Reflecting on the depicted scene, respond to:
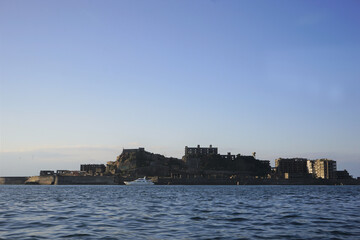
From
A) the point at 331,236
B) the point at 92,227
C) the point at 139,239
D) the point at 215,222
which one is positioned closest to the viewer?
the point at 139,239

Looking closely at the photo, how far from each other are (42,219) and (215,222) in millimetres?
13526

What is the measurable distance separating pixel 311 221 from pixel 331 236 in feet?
24.5

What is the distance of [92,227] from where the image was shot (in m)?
25.2

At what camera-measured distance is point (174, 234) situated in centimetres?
2239

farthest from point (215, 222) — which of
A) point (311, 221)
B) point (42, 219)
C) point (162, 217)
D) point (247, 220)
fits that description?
point (42, 219)

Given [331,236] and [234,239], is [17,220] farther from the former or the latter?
[331,236]

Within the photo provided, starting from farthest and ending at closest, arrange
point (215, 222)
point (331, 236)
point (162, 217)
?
point (162, 217) < point (215, 222) < point (331, 236)

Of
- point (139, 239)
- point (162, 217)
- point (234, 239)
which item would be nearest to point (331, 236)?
point (234, 239)

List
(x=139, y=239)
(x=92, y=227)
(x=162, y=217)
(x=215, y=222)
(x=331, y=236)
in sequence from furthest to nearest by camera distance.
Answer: (x=162, y=217) < (x=215, y=222) < (x=92, y=227) < (x=331, y=236) < (x=139, y=239)

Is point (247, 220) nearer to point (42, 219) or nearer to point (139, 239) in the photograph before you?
point (139, 239)

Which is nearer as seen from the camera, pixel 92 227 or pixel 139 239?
pixel 139 239

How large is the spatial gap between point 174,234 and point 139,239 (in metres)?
2.56

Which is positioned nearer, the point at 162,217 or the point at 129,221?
the point at 129,221

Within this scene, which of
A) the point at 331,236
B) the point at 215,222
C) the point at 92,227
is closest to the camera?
the point at 331,236
